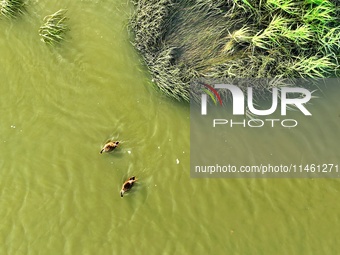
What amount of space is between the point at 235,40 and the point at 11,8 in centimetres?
331

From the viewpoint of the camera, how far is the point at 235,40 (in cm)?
477

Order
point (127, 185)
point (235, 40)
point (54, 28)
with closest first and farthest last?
point (235, 40)
point (127, 185)
point (54, 28)

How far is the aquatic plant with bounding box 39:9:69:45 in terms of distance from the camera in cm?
507

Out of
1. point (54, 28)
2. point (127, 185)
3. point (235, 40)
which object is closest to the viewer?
point (235, 40)

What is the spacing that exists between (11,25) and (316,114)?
15.3 ft

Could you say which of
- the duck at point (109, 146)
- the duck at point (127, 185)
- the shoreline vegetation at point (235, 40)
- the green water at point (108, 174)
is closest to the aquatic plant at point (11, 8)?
the green water at point (108, 174)

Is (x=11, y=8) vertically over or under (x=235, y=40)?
over

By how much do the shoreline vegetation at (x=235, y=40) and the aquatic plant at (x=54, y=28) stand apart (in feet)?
3.39

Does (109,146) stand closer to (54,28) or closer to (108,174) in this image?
(108,174)

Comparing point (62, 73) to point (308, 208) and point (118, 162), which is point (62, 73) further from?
point (308, 208)

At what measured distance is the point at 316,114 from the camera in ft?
16.2

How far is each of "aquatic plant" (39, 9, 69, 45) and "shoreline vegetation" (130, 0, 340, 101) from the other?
40.7 inches

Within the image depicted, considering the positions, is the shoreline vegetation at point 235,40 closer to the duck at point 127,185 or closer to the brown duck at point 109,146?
the brown duck at point 109,146

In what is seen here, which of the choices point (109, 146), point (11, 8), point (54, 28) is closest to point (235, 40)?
point (109, 146)
